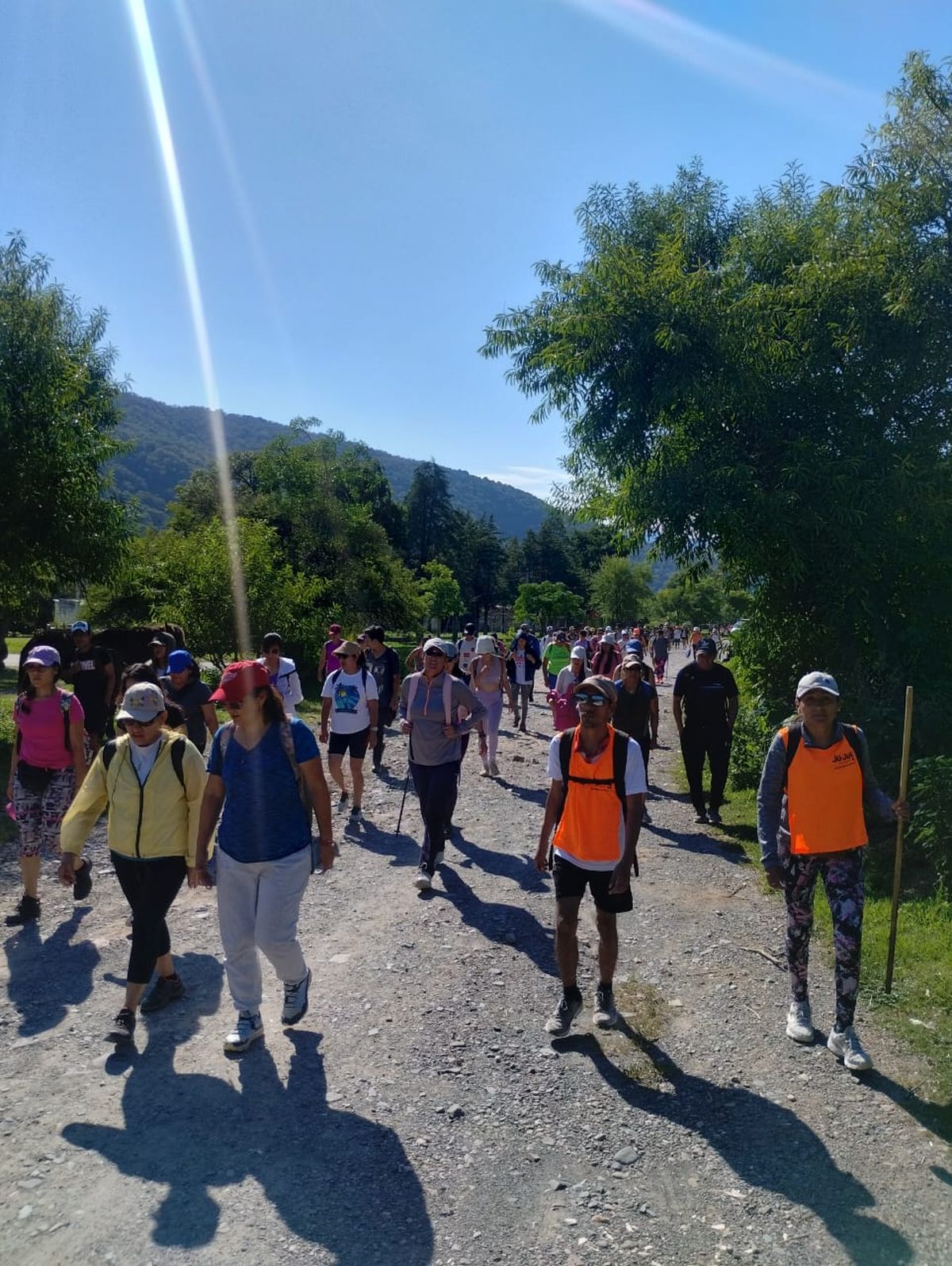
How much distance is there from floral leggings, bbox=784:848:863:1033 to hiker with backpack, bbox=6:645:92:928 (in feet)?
15.4

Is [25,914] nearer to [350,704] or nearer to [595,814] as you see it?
[350,704]

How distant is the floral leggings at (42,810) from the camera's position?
637cm

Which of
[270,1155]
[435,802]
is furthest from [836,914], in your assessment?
[435,802]

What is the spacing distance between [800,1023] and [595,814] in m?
1.56

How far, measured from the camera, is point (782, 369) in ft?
31.2

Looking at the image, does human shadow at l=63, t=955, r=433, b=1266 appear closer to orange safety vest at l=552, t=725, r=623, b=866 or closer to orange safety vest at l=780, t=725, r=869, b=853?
orange safety vest at l=552, t=725, r=623, b=866

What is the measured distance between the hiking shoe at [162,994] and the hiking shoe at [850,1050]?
348cm

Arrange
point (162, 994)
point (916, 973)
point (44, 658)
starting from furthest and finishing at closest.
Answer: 1. point (44, 658)
2. point (916, 973)
3. point (162, 994)

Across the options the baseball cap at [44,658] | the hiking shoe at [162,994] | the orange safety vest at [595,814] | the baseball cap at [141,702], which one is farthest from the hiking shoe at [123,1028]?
the baseball cap at [44,658]

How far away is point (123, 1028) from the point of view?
14.7 ft

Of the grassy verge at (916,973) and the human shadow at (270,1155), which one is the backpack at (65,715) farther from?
the grassy verge at (916,973)

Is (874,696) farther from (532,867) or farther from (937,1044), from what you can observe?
(937,1044)

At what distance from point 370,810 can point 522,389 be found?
5.06 m

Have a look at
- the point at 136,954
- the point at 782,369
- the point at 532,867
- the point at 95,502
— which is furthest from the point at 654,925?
the point at 95,502
